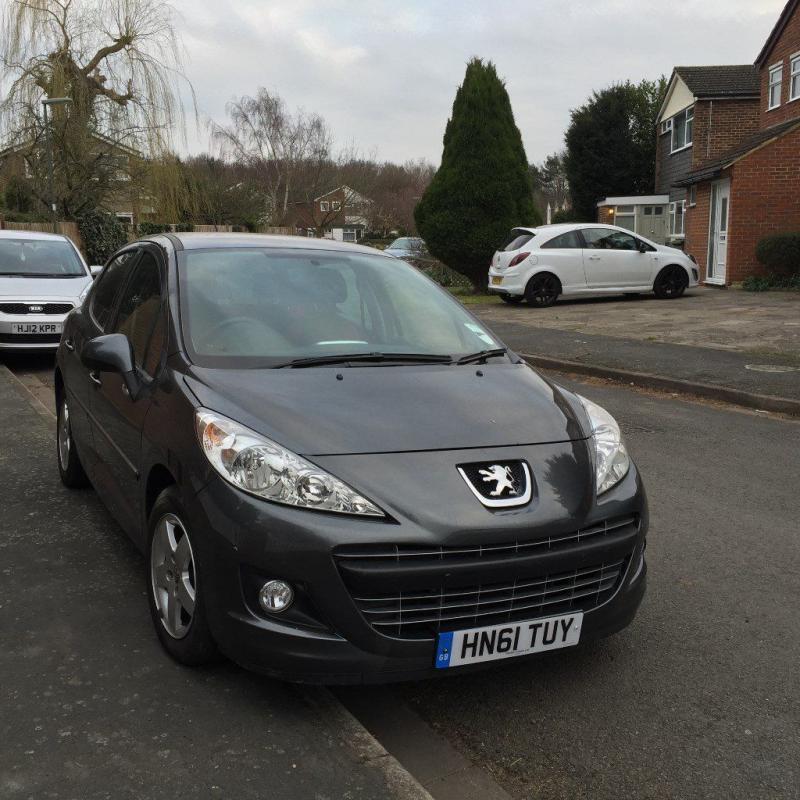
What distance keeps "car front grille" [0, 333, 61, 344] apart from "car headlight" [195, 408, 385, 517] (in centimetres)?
880

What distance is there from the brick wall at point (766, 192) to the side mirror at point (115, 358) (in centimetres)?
2042

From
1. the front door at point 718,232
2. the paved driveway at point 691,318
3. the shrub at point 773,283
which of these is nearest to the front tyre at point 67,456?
the paved driveway at point 691,318

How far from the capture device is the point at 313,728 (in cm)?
281

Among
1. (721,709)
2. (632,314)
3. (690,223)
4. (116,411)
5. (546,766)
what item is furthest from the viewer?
(690,223)

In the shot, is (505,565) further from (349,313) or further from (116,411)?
(116,411)

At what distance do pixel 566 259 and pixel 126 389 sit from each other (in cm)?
1612

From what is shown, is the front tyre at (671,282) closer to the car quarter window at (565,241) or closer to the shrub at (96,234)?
the car quarter window at (565,241)

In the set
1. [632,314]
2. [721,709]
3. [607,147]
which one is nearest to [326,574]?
[721,709]

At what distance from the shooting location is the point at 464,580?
2727 millimetres

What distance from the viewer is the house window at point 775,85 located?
24.2 m

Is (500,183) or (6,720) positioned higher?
(500,183)

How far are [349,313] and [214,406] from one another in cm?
106

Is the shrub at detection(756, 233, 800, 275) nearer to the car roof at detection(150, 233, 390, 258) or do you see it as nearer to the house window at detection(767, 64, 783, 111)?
the house window at detection(767, 64, 783, 111)

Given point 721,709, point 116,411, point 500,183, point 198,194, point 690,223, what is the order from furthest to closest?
point 198,194 < point 690,223 < point 500,183 < point 116,411 < point 721,709
